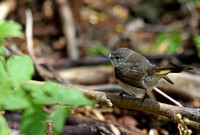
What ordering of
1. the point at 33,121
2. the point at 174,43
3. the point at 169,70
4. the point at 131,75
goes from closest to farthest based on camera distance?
the point at 33,121
the point at 169,70
the point at 131,75
the point at 174,43

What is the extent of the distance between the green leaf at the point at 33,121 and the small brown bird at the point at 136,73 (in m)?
1.67

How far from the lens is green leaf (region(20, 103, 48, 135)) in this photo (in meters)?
1.61

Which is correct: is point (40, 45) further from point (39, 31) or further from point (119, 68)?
point (119, 68)

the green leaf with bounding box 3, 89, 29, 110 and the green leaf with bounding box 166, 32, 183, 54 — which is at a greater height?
the green leaf with bounding box 3, 89, 29, 110

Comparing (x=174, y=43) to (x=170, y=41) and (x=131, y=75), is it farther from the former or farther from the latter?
(x=131, y=75)

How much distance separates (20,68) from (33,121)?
1.18 ft

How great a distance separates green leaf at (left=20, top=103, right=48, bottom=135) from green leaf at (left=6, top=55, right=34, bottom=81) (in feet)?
0.65

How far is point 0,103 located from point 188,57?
15.9ft

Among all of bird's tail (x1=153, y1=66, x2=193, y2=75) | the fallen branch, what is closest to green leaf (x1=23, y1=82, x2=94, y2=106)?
the fallen branch

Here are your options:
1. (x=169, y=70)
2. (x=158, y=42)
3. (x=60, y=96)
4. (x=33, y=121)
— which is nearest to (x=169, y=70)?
(x=169, y=70)

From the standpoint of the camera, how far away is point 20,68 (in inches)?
70.6

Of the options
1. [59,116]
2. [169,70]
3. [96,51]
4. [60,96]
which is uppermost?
[60,96]

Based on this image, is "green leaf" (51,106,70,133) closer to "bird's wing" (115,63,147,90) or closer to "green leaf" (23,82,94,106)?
"green leaf" (23,82,94,106)

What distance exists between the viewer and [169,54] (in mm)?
5777
